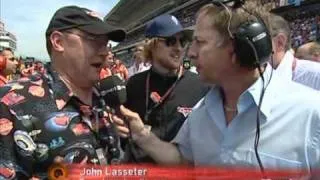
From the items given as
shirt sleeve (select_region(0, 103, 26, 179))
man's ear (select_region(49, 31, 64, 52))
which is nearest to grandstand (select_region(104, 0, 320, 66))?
man's ear (select_region(49, 31, 64, 52))

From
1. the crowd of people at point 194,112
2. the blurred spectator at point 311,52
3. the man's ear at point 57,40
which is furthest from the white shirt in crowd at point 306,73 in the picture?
the man's ear at point 57,40

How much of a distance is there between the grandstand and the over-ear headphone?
0.40 metres

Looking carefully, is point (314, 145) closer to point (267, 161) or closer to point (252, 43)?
point (267, 161)

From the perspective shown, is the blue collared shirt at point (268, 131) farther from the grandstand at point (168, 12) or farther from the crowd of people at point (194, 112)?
the grandstand at point (168, 12)

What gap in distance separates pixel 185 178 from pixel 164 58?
73.7 inches

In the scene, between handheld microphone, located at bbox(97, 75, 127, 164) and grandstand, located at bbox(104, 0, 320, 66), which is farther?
grandstand, located at bbox(104, 0, 320, 66)

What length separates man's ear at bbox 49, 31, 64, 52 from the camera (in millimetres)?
2352

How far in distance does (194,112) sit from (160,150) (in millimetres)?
223

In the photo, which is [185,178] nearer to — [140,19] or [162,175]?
[162,175]

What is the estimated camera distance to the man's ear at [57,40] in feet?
7.72

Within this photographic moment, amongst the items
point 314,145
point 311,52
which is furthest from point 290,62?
point 311,52

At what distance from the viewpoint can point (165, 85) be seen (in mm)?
3799

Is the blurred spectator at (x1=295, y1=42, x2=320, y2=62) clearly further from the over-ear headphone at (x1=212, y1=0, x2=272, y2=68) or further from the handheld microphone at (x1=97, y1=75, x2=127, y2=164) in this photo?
the over-ear headphone at (x1=212, y1=0, x2=272, y2=68)

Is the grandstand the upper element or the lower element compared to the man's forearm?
lower
